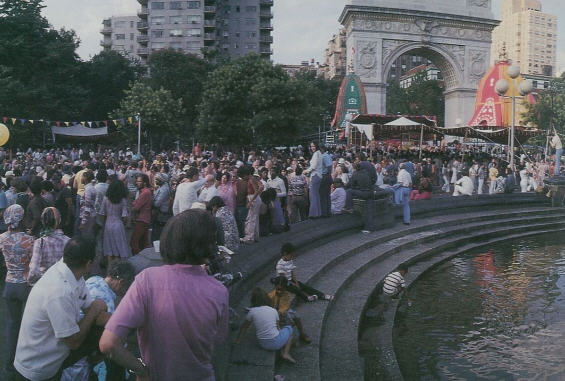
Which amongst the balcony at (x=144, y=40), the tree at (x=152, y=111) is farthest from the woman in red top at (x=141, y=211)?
the balcony at (x=144, y=40)

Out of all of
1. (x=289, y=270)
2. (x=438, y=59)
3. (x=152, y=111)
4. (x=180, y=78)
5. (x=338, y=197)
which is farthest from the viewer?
(x=180, y=78)

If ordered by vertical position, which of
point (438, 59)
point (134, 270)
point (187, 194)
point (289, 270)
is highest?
point (438, 59)

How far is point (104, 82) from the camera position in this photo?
49.4m

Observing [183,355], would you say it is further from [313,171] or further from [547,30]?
[547,30]

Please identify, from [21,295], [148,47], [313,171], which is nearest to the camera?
[21,295]

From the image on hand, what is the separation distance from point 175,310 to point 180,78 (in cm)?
4896

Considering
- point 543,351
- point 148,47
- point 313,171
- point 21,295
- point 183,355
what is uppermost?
point 148,47

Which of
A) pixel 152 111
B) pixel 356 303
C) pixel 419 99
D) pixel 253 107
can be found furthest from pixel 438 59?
pixel 356 303

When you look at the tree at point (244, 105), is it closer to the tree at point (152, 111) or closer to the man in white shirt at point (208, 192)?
the tree at point (152, 111)

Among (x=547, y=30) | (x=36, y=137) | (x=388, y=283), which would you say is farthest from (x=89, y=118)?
(x=547, y=30)

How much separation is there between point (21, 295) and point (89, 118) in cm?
4580

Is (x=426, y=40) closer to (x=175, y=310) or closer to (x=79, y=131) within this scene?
(x=79, y=131)

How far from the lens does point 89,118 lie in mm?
47500

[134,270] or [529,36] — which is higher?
[529,36]
